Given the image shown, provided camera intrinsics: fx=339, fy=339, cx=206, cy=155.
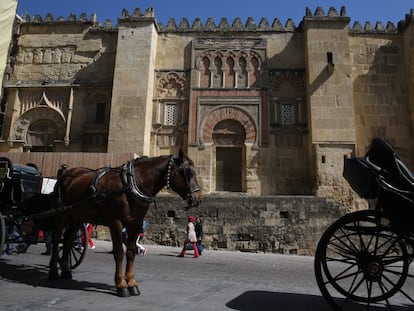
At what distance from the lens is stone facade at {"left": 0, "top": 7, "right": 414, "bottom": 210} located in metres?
15.3

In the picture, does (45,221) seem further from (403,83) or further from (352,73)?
(403,83)

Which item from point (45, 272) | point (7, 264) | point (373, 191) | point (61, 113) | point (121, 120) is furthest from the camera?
point (61, 113)

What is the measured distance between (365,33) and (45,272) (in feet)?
56.5

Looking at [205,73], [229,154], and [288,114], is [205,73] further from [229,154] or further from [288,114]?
[288,114]

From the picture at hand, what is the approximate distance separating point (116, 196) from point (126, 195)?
4.9 inches

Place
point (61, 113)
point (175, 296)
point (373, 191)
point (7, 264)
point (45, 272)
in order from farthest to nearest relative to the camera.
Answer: point (61, 113), point (7, 264), point (45, 272), point (175, 296), point (373, 191)

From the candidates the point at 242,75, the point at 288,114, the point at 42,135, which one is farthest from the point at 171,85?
the point at 42,135

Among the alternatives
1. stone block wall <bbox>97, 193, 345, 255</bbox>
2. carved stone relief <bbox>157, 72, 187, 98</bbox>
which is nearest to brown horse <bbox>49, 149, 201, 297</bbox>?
stone block wall <bbox>97, 193, 345, 255</bbox>

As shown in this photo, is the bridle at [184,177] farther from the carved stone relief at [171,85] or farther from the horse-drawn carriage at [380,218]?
the carved stone relief at [171,85]

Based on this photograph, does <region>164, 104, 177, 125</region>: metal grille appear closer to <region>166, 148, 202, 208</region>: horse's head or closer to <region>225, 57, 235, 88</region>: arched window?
<region>225, 57, 235, 88</region>: arched window

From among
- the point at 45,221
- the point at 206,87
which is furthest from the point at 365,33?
the point at 45,221

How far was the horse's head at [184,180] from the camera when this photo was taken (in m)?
4.42

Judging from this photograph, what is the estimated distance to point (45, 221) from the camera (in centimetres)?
566

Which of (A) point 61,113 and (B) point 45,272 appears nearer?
(B) point 45,272
